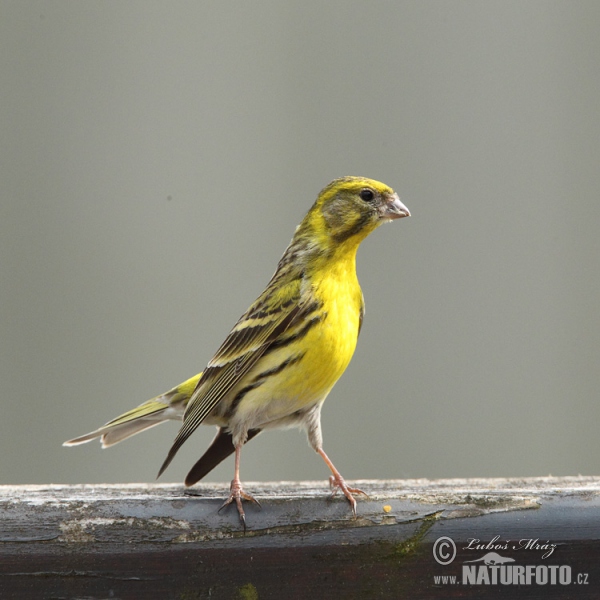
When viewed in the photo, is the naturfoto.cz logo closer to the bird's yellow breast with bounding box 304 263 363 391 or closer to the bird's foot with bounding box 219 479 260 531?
the bird's foot with bounding box 219 479 260 531

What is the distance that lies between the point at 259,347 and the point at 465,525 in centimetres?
111

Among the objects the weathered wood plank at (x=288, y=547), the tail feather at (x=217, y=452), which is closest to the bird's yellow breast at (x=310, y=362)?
the tail feather at (x=217, y=452)

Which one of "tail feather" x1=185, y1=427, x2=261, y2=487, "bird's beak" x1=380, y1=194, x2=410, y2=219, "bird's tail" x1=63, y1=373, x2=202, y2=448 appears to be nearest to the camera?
"tail feather" x1=185, y1=427, x2=261, y2=487

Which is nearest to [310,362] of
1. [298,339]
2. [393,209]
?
[298,339]

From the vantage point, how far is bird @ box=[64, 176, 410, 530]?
126 inches

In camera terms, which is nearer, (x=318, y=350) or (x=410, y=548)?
(x=410, y=548)

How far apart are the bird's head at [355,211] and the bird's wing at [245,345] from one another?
0.77 feet

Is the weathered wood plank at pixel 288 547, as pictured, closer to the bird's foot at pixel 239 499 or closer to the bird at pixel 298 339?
the bird's foot at pixel 239 499

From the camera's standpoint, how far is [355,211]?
339 centimetres

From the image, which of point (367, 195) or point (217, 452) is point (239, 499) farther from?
point (367, 195)

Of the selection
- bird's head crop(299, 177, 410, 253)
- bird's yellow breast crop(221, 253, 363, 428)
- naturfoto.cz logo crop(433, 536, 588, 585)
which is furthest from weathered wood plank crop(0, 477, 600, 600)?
bird's head crop(299, 177, 410, 253)

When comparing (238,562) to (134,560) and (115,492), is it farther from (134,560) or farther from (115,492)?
(115,492)

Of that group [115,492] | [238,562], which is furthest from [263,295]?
[238,562]

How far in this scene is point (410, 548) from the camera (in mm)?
2350
